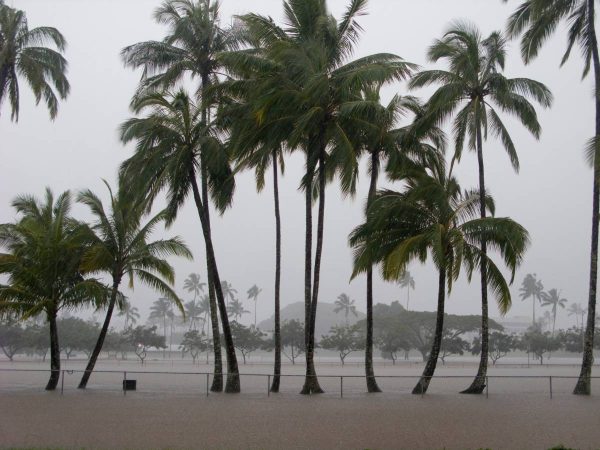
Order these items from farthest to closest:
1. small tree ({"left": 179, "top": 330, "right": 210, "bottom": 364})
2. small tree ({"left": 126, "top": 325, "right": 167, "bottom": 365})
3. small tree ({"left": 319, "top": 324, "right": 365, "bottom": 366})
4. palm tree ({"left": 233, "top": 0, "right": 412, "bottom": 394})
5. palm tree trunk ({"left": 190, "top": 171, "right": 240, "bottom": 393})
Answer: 1. small tree ({"left": 179, "top": 330, "right": 210, "bottom": 364})
2. small tree ({"left": 126, "top": 325, "right": 167, "bottom": 365})
3. small tree ({"left": 319, "top": 324, "right": 365, "bottom": 366})
4. palm tree trunk ({"left": 190, "top": 171, "right": 240, "bottom": 393})
5. palm tree ({"left": 233, "top": 0, "right": 412, "bottom": 394})

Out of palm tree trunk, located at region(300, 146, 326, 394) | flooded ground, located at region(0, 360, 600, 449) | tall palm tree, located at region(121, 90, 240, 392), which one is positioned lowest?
flooded ground, located at region(0, 360, 600, 449)

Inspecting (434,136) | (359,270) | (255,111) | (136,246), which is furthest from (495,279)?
(136,246)

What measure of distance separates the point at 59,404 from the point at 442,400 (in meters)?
12.8

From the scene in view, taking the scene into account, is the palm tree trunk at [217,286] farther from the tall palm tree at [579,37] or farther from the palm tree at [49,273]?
the tall palm tree at [579,37]

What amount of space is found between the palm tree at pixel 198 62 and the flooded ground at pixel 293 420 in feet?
20.7

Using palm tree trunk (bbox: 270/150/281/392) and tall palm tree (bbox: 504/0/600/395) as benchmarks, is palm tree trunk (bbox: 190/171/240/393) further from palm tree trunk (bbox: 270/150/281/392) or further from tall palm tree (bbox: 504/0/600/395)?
tall palm tree (bbox: 504/0/600/395)

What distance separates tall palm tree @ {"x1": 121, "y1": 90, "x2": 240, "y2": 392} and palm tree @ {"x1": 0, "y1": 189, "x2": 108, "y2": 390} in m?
3.83

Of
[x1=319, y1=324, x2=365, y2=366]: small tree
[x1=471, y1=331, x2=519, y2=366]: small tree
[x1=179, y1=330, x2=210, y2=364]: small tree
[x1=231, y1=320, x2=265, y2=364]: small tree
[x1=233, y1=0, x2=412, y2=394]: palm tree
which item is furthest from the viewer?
[x1=179, y1=330, x2=210, y2=364]: small tree

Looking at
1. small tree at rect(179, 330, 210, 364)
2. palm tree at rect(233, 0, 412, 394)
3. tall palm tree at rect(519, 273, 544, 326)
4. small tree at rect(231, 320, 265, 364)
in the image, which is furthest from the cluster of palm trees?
tall palm tree at rect(519, 273, 544, 326)

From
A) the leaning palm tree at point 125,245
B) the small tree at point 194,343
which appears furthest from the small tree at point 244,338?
the leaning palm tree at point 125,245

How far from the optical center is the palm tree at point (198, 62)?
2831 cm

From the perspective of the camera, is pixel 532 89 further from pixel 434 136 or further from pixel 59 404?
pixel 59 404

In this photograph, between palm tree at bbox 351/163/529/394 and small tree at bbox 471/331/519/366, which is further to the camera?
small tree at bbox 471/331/519/366

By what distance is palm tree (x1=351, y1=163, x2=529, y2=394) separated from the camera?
25156 mm
